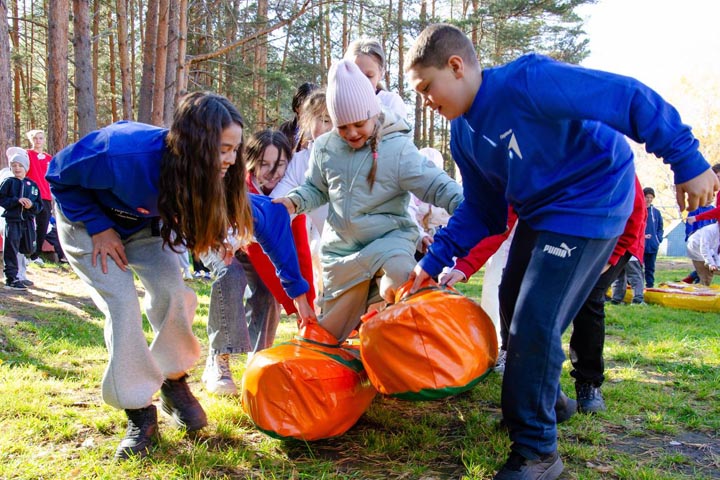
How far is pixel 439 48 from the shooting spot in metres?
2.43

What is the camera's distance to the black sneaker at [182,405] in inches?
118

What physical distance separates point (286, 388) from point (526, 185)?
133 centimetres

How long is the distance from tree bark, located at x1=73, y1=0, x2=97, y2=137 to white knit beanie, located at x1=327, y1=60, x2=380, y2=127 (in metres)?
9.72

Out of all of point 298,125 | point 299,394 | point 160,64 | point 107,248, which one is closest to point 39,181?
point 160,64

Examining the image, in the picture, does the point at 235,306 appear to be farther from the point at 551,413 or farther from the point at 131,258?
the point at 551,413

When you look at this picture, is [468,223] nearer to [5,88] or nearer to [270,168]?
[270,168]

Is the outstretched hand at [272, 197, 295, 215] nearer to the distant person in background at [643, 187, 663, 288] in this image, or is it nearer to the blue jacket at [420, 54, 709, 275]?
the blue jacket at [420, 54, 709, 275]

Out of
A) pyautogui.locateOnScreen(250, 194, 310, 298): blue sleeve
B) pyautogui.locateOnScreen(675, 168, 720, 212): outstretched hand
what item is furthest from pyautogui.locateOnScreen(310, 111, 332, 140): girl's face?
pyautogui.locateOnScreen(675, 168, 720, 212): outstretched hand

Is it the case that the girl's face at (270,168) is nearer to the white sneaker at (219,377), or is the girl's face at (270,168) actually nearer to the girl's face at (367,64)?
the girl's face at (367,64)

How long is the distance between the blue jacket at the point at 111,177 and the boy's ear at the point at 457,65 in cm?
129

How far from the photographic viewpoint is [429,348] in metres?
2.48

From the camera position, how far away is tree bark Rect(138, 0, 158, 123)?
13.7 metres

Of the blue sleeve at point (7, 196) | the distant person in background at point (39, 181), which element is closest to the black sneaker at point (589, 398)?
the blue sleeve at point (7, 196)

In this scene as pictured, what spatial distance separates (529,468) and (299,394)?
99cm
